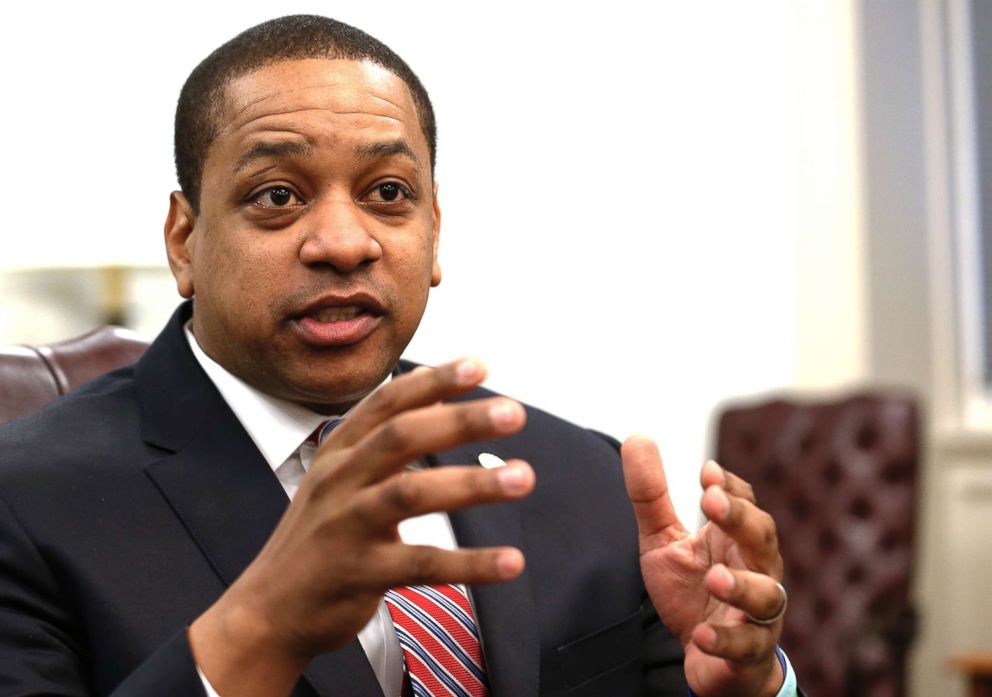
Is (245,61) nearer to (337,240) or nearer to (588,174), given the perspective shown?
(337,240)

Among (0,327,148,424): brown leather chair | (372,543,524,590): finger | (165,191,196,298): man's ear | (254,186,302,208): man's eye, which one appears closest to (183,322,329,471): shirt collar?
(165,191,196,298): man's ear

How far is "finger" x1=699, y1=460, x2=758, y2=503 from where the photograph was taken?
1.26m

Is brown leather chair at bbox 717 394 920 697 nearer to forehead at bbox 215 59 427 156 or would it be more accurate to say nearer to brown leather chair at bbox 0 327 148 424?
brown leather chair at bbox 0 327 148 424

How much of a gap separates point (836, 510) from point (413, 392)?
9.63 feet

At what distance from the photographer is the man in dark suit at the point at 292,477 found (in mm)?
1337

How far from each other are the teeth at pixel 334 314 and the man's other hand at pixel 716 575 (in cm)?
36

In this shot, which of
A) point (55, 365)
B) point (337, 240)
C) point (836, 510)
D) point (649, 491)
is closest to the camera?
point (649, 491)

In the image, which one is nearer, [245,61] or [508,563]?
[508,563]

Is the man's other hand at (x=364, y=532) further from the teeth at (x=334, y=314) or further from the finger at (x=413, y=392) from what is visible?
the teeth at (x=334, y=314)

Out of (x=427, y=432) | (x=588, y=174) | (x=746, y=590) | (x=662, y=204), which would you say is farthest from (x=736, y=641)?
(x=662, y=204)

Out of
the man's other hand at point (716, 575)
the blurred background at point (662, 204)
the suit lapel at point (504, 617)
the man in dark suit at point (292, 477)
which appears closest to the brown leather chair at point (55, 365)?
the man in dark suit at point (292, 477)

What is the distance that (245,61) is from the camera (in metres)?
1.58

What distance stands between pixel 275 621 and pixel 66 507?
479 millimetres

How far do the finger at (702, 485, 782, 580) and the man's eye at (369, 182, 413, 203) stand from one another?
549 millimetres
